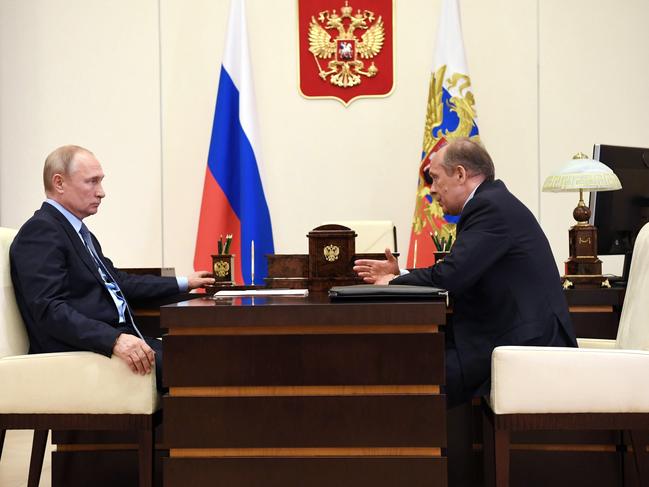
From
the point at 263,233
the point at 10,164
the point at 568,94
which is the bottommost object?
the point at 263,233

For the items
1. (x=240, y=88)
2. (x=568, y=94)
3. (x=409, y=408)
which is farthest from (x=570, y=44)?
(x=409, y=408)

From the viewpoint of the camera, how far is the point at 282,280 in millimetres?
2996

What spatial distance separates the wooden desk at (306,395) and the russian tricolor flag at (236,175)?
2.84 meters

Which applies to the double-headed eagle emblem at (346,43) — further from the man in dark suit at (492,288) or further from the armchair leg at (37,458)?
the armchair leg at (37,458)

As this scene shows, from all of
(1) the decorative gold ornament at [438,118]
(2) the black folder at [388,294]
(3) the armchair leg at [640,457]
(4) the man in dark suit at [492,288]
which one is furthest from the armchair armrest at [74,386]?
(1) the decorative gold ornament at [438,118]

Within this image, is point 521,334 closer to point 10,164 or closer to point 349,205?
point 349,205

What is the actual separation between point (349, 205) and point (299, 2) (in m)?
1.55

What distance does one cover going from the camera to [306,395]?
1946 millimetres

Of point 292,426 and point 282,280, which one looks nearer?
point 292,426

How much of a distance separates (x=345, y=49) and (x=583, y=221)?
271cm

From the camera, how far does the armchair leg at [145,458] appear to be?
2.11m

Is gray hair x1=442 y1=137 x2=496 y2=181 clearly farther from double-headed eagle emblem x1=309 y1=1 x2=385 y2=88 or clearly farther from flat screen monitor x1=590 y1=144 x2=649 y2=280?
double-headed eagle emblem x1=309 y1=1 x2=385 y2=88

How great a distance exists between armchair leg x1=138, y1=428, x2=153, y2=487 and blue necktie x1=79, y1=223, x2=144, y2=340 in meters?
0.56

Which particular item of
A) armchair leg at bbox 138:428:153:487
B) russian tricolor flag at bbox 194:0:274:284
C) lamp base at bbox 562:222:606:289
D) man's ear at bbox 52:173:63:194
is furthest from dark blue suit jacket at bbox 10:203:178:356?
russian tricolor flag at bbox 194:0:274:284
